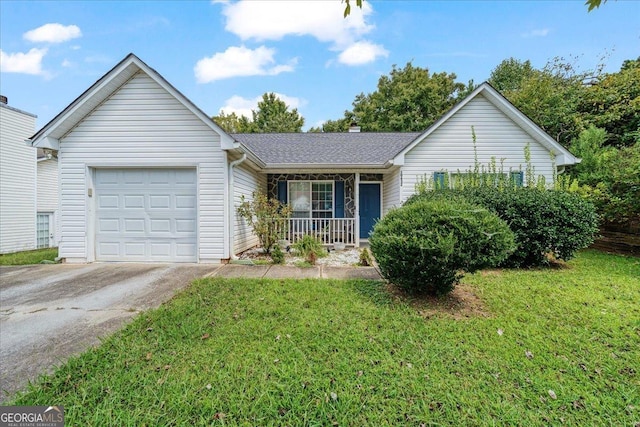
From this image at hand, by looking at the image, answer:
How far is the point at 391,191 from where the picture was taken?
990cm

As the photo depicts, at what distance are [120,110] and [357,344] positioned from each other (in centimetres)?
786

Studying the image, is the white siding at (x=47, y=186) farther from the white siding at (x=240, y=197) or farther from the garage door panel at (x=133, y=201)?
the white siding at (x=240, y=197)

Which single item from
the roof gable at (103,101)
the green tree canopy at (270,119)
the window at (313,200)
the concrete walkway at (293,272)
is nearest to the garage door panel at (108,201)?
the roof gable at (103,101)

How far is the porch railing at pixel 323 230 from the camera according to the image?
30.1 feet

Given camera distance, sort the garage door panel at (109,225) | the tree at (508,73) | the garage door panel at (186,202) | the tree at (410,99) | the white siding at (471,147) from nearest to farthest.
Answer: the garage door panel at (186,202), the garage door panel at (109,225), the white siding at (471,147), the tree at (410,99), the tree at (508,73)

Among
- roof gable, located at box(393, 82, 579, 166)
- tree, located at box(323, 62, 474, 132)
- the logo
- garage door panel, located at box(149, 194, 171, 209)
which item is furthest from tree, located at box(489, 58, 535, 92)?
the logo

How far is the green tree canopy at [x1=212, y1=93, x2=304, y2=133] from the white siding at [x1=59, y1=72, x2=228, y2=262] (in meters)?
25.4

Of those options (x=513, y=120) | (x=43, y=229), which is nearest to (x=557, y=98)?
(x=513, y=120)

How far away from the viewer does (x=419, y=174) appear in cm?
884

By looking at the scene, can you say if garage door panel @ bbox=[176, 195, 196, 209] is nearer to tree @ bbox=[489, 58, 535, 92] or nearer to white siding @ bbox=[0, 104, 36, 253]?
white siding @ bbox=[0, 104, 36, 253]

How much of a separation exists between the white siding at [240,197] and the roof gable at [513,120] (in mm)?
4658

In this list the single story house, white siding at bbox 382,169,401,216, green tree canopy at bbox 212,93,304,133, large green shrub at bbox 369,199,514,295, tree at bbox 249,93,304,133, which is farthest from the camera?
tree at bbox 249,93,304,133

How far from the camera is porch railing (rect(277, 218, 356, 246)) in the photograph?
9172 millimetres

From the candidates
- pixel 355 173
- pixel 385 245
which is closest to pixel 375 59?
pixel 355 173
